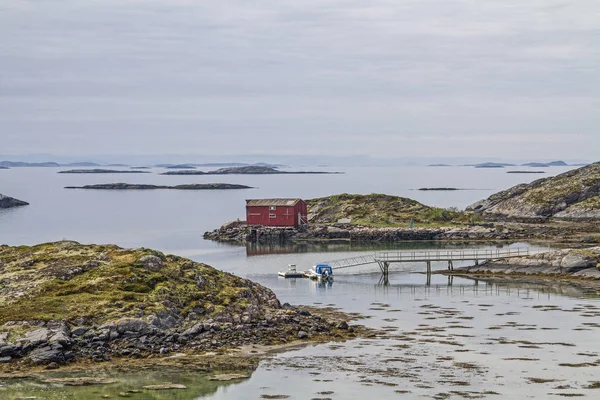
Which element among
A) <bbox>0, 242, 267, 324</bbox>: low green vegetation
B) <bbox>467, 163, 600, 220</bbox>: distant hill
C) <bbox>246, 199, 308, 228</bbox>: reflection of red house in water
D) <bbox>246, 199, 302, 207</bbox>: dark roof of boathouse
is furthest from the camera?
<bbox>467, 163, 600, 220</bbox>: distant hill

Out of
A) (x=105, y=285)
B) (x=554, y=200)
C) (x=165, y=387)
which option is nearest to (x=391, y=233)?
(x=554, y=200)

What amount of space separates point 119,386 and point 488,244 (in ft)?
263

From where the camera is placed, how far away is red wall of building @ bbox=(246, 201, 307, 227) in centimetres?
13025

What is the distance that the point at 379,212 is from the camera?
140375mm

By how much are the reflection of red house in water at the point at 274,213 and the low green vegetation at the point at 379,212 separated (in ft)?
31.5

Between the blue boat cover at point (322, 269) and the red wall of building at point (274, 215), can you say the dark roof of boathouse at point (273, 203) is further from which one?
the blue boat cover at point (322, 269)

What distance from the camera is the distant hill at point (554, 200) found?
150m

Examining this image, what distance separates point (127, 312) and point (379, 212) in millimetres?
92314

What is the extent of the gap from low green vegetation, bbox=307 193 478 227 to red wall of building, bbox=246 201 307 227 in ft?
32.6

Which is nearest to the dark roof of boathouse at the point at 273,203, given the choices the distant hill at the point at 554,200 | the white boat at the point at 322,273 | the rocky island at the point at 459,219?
the rocky island at the point at 459,219

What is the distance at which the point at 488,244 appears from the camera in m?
115

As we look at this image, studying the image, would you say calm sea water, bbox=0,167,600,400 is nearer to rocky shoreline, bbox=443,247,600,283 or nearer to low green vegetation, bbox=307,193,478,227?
rocky shoreline, bbox=443,247,600,283

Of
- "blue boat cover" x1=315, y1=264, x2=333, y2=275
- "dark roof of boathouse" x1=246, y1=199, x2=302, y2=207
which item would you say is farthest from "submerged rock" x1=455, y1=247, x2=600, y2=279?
"dark roof of boathouse" x1=246, y1=199, x2=302, y2=207

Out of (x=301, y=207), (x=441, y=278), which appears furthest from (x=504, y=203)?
(x=441, y=278)
